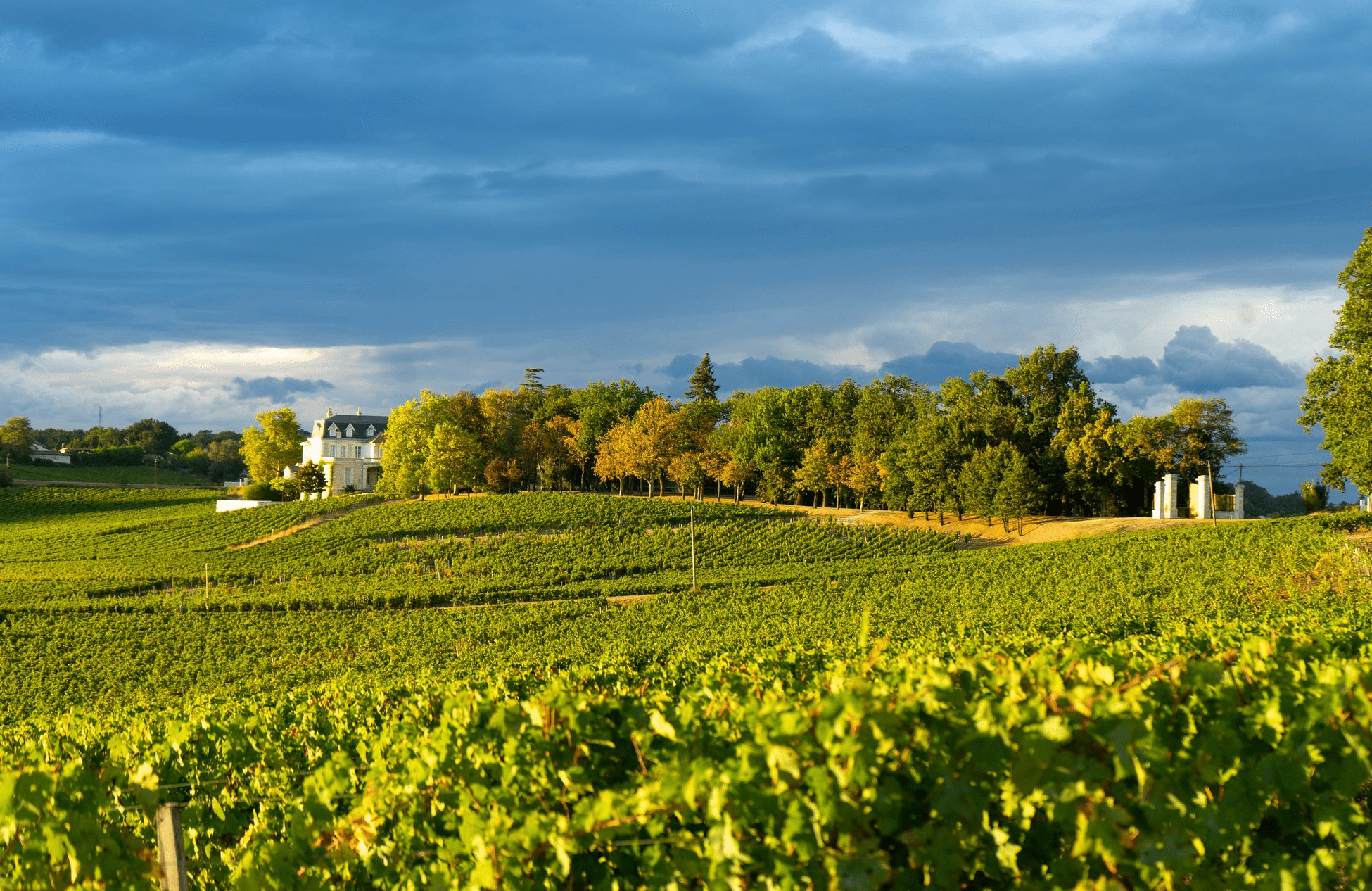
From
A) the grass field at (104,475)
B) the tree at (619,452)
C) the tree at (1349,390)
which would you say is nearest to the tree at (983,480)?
the tree at (1349,390)

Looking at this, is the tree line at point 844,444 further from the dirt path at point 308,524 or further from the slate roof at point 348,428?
the slate roof at point 348,428

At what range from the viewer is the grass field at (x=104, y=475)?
9556 centimetres

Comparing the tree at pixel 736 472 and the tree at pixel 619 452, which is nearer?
the tree at pixel 736 472

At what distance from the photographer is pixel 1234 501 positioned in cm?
4491

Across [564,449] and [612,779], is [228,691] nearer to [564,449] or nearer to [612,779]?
[612,779]

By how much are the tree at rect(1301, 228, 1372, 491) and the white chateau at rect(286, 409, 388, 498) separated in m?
72.0

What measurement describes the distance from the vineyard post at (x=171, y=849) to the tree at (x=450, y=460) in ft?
197

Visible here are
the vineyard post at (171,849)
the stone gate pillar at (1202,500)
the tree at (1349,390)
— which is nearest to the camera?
the vineyard post at (171,849)

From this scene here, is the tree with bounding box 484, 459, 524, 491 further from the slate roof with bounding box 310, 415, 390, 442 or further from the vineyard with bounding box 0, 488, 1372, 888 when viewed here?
the vineyard with bounding box 0, 488, 1372, 888

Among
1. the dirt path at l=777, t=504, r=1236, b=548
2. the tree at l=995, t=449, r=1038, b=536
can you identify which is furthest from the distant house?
the tree at l=995, t=449, r=1038, b=536

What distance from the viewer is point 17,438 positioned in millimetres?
106438

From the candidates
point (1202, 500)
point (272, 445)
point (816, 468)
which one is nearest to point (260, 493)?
point (272, 445)

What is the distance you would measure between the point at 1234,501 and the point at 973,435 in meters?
13.3

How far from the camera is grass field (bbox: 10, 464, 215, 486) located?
9556cm
